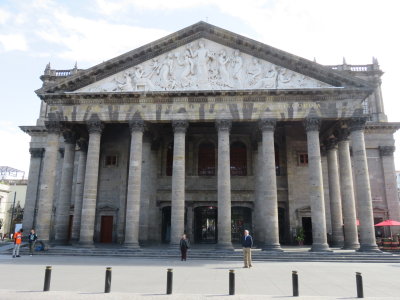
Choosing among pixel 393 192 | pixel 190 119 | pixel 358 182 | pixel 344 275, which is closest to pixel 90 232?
pixel 190 119

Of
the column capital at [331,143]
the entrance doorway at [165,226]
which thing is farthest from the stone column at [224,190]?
the column capital at [331,143]

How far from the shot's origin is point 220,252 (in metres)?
21.5

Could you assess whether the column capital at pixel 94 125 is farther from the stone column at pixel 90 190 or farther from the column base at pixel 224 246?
the column base at pixel 224 246

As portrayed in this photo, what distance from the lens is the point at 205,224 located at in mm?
30438

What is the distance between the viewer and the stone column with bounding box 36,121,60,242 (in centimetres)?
2361

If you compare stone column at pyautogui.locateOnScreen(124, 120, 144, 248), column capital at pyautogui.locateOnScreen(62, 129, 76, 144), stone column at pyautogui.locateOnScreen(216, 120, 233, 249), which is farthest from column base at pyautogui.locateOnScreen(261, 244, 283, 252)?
column capital at pyautogui.locateOnScreen(62, 129, 76, 144)

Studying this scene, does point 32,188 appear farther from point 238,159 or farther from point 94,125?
point 238,159

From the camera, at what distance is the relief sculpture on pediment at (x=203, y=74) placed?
24.7 metres

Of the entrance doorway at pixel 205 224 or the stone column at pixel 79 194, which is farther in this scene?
the entrance doorway at pixel 205 224

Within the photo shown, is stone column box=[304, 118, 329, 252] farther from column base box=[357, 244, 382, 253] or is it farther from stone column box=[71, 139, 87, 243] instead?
stone column box=[71, 139, 87, 243]

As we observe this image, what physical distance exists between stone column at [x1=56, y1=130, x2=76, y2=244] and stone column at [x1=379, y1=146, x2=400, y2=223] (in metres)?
28.4

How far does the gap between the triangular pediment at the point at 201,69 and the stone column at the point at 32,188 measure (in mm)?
11404

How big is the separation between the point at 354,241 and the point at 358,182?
471cm

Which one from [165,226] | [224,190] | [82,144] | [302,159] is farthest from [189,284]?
[302,159]
